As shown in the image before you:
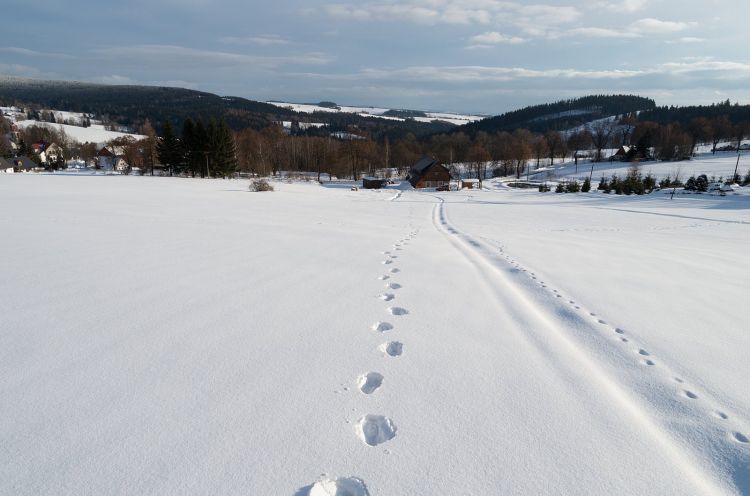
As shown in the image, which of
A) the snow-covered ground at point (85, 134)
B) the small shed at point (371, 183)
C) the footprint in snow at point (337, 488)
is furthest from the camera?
the snow-covered ground at point (85, 134)

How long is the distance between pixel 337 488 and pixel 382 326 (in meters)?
1.87

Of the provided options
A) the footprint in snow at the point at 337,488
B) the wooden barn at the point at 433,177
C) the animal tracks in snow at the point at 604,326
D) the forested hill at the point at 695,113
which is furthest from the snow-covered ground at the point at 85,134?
the forested hill at the point at 695,113

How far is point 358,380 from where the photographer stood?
2.65m

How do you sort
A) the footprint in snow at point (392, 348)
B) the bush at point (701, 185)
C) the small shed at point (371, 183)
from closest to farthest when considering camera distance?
1. the footprint in snow at point (392, 348)
2. the bush at point (701, 185)
3. the small shed at point (371, 183)

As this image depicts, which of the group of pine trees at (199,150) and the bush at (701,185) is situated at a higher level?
the group of pine trees at (199,150)

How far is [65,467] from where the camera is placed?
5.77 feet

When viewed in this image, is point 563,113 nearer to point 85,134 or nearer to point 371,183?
point 371,183

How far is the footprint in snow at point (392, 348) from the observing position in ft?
10.1

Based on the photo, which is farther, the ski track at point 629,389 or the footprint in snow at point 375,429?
the footprint in snow at point 375,429

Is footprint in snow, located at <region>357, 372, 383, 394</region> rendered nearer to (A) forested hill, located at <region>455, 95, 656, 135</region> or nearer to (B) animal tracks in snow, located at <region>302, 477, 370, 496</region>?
(B) animal tracks in snow, located at <region>302, 477, 370, 496</region>

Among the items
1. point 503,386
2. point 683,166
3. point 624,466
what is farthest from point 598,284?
point 683,166

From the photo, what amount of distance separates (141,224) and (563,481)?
30.8ft

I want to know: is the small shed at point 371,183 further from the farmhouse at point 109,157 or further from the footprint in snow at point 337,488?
the farmhouse at point 109,157

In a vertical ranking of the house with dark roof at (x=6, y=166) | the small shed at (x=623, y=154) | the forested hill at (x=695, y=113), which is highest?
the forested hill at (x=695, y=113)
